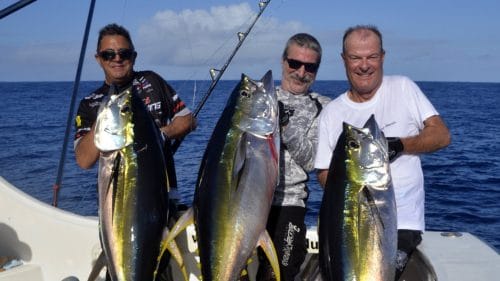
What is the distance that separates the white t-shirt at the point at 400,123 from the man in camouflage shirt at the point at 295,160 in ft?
0.94

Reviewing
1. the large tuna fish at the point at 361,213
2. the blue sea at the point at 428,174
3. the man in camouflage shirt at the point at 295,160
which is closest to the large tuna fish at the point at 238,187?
the large tuna fish at the point at 361,213

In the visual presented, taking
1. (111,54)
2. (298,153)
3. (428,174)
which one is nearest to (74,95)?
(111,54)

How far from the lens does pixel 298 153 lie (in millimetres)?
3502

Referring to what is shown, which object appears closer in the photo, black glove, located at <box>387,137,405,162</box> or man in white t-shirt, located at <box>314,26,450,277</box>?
black glove, located at <box>387,137,405,162</box>

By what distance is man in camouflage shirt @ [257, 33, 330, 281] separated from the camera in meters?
3.58

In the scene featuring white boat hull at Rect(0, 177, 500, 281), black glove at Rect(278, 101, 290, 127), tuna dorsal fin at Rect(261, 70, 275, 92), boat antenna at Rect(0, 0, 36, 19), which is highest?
boat antenna at Rect(0, 0, 36, 19)

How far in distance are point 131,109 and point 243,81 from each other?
24.6 inches

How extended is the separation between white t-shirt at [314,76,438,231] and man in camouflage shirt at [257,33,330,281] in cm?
29

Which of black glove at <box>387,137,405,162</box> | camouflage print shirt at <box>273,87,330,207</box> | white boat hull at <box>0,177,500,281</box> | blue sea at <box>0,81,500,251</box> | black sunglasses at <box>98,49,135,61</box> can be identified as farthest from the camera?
blue sea at <box>0,81,500,251</box>

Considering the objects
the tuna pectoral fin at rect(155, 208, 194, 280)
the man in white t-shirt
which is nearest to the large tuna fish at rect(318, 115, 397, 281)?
the man in white t-shirt

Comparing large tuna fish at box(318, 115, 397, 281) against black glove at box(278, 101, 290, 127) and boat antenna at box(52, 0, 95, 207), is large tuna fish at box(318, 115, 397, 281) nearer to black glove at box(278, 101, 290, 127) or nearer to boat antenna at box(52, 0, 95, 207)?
black glove at box(278, 101, 290, 127)

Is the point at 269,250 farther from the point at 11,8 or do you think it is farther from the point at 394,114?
the point at 11,8

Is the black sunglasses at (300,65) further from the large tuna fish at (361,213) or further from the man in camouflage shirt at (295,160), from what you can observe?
the large tuna fish at (361,213)

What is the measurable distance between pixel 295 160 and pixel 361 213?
3.60 feet
